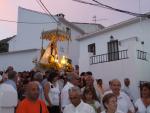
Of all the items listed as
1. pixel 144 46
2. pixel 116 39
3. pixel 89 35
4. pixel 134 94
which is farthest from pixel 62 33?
pixel 134 94

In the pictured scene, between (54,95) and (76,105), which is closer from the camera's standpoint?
(76,105)

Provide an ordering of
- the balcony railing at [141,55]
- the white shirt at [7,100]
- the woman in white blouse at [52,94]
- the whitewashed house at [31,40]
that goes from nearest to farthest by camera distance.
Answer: the white shirt at [7,100], the woman in white blouse at [52,94], the balcony railing at [141,55], the whitewashed house at [31,40]

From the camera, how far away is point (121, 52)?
58.0 ft

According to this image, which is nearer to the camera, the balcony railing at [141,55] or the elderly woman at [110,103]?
the elderly woman at [110,103]

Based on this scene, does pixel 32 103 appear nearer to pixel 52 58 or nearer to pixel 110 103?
pixel 110 103

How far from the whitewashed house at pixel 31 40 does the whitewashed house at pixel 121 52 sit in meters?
7.02

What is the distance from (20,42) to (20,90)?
25.3 meters

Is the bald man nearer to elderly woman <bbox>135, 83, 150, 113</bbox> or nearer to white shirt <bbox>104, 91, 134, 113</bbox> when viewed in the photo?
white shirt <bbox>104, 91, 134, 113</bbox>

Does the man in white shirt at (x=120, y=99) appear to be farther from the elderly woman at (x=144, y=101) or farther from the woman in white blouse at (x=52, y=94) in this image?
the woman in white blouse at (x=52, y=94)

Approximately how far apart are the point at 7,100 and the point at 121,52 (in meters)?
13.1

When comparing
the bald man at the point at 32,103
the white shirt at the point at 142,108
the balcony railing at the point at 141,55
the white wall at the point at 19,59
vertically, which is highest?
the white wall at the point at 19,59

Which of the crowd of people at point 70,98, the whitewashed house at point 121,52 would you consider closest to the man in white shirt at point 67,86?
the crowd of people at point 70,98

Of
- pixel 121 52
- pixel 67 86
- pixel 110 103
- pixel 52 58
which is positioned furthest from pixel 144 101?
pixel 52 58

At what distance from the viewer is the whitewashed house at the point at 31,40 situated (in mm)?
30906
